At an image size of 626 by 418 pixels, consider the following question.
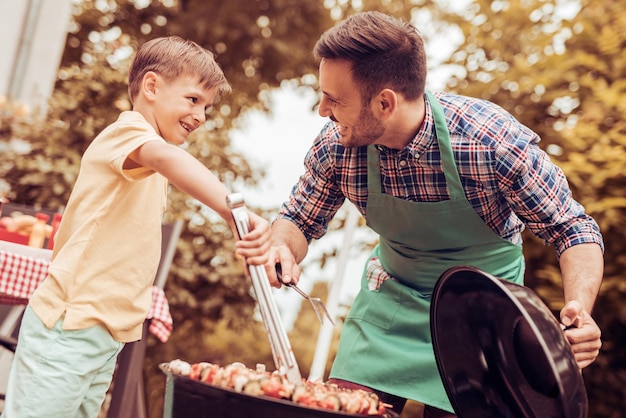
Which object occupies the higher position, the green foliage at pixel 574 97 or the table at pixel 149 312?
the green foliage at pixel 574 97

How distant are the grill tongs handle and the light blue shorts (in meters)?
0.48

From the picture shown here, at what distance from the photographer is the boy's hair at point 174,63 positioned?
65.2 inches

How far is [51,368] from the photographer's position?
4.74ft

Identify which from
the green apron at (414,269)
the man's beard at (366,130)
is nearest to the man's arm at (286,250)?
the green apron at (414,269)

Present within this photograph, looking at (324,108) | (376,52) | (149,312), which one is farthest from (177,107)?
(149,312)

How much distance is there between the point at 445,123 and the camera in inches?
67.8

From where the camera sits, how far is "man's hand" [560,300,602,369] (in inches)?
52.1

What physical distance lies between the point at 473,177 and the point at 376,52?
0.36 metres

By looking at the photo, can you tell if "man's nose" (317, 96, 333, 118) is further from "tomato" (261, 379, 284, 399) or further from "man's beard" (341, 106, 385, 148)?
"tomato" (261, 379, 284, 399)

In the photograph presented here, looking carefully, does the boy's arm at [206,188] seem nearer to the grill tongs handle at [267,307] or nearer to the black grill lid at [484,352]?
the grill tongs handle at [267,307]

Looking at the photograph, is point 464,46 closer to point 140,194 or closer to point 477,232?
point 477,232

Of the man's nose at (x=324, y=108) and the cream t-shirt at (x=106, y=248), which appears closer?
the cream t-shirt at (x=106, y=248)

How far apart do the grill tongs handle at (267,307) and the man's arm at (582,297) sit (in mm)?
500

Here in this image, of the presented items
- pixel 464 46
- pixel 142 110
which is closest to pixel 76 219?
pixel 142 110
